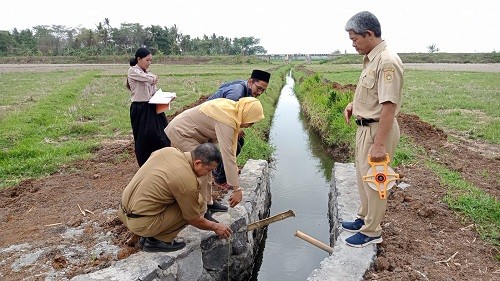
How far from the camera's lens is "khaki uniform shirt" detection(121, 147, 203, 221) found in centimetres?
324

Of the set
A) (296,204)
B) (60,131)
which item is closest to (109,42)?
(60,131)

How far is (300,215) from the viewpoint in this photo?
6551 millimetres

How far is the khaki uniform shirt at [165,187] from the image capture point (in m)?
3.24

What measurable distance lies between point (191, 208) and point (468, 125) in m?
8.76

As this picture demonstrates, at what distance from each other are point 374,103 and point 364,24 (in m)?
0.68

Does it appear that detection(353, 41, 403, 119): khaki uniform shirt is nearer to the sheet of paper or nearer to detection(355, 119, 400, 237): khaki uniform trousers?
detection(355, 119, 400, 237): khaki uniform trousers

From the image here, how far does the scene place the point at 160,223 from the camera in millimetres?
3441

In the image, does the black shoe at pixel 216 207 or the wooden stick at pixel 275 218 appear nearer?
the wooden stick at pixel 275 218

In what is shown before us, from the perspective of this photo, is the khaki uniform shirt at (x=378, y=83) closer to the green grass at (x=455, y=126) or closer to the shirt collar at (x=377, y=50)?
the shirt collar at (x=377, y=50)

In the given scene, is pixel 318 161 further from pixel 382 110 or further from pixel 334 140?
pixel 382 110

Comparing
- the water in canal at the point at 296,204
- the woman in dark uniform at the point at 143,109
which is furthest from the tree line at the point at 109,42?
the woman in dark uniform at the point at 143,109

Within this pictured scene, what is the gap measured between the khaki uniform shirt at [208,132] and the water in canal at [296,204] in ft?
5.71

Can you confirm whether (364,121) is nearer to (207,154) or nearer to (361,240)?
(361,240)

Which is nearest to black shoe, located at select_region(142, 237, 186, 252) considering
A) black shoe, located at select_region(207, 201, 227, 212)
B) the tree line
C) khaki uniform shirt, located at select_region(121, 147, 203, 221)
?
khaki uniform shirt, located at select_region(121, 147, 203, 221)
